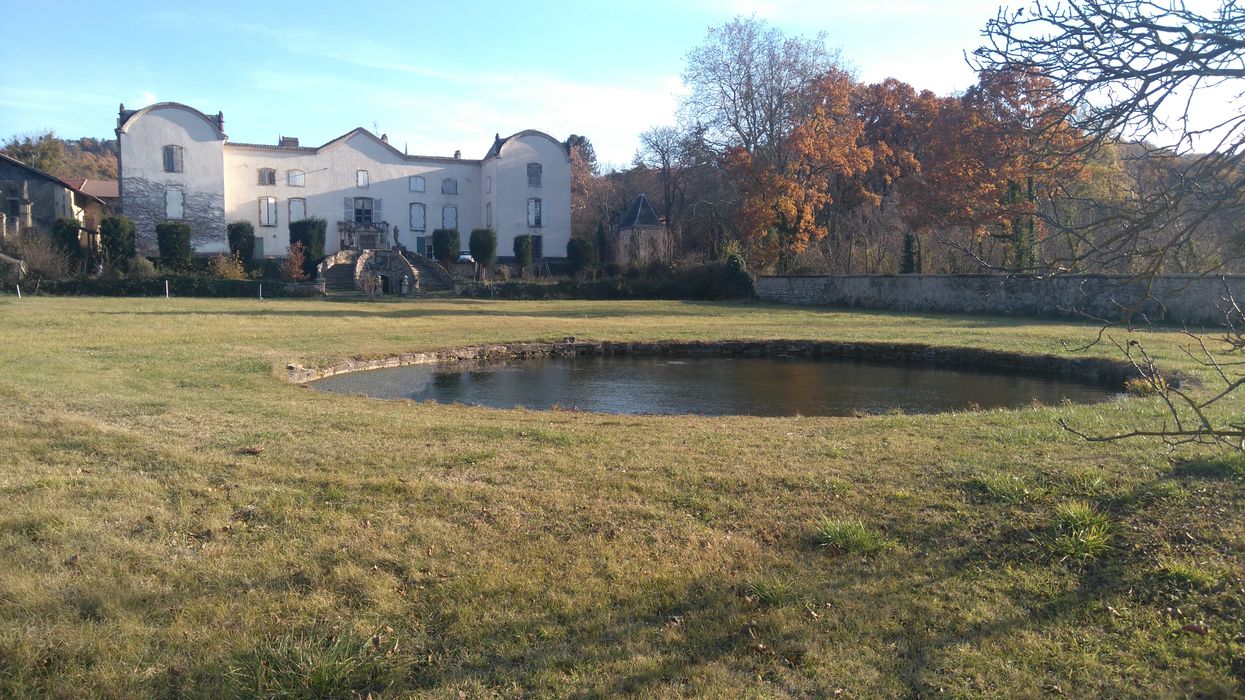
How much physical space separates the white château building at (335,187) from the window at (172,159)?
55mm

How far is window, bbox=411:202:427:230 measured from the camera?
167 ft

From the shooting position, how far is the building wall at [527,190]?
166ft

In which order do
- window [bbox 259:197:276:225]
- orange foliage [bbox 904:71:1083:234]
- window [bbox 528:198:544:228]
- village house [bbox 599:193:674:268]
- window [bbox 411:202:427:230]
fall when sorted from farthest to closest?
window [bbox 528:198:544:228] < window [bbox 411:202:427:230] < window [bbox 259:197:276:225] < village house [bbox 599:193:674:268] < orange foliage [bbox 904:71:1083:234]

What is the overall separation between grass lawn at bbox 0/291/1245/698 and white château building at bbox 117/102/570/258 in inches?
1589

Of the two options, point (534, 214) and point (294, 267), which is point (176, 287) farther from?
point (534, 214)

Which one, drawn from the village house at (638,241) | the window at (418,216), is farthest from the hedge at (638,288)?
the window at (418,216)

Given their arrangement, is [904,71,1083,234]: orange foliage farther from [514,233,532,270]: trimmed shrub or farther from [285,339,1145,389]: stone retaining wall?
[514,233,532,270]: trimmed shrub

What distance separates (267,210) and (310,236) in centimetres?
624

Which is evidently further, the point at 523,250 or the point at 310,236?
the point at 523,250

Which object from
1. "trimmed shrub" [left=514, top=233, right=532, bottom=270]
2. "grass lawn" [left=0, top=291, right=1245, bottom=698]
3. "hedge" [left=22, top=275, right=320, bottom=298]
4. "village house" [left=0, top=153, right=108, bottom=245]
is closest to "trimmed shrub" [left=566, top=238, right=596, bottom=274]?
"trimmed shrub" [left=514, top=233, right=532, bottom=270]

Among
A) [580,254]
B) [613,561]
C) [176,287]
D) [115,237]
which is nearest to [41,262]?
[115,237]

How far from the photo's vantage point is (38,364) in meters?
12.0

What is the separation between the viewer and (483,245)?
44.2 metres

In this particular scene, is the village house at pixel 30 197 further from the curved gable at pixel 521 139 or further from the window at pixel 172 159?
the curved gable at pixel 521 139
